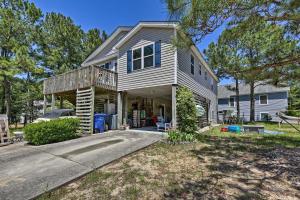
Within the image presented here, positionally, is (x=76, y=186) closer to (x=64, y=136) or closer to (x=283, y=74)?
(x=64, y=136)

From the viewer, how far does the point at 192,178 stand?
403cm

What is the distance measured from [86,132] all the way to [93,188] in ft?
23.5

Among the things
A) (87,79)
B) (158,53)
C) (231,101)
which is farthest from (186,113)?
(231,101)

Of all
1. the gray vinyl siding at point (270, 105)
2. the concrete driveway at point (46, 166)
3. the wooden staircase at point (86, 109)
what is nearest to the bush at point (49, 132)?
the wooden staircase at point (86, 109)

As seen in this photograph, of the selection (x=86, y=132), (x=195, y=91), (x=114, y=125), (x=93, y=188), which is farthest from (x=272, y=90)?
(x=93, y=188)

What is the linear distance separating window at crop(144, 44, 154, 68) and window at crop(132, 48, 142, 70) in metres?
0.39

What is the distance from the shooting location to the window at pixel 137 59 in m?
10.8

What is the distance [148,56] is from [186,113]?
168 inches

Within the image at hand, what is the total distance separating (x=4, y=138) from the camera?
26.7 feet

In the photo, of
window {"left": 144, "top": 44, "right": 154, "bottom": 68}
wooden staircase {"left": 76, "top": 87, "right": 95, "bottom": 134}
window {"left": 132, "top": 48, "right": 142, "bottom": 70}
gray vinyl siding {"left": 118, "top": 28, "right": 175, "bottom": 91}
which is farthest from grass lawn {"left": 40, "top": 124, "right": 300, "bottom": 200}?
window {"left": 132, "top": 48, "right": 142, "bottom": 70}

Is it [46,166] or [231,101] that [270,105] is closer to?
[231,101]

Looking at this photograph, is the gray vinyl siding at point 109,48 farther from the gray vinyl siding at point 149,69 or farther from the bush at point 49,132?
the bush at point 49,132

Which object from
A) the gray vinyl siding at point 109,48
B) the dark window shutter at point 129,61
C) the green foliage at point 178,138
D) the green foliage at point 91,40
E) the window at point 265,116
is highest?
the green foliage at point 91,40

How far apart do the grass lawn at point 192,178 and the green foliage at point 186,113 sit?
293 centimetres
